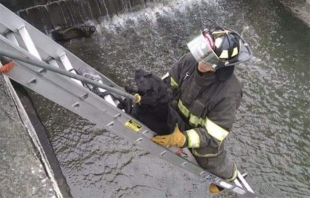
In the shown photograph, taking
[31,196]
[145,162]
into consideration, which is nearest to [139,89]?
[31,196]

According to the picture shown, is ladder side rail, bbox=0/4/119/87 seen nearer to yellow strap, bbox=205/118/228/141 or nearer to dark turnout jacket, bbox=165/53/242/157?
dark turnout jacket, bbox=165/53/242/157

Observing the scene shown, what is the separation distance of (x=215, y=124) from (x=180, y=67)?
0.73m

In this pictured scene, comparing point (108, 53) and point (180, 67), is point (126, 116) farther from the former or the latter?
point (108, 53)

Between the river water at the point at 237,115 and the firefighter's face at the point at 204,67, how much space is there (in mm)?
2265

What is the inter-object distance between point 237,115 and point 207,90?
114 inches

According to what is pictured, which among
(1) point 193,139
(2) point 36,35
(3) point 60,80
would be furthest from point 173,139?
(2) point 36,35

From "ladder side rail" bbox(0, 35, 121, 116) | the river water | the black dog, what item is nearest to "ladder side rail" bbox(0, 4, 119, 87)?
"ladder side rail" bbox(0, 35, 121, 116)

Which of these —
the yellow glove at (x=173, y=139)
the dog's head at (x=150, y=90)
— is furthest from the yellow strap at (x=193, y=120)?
the dog's head at (x=150, y=90)

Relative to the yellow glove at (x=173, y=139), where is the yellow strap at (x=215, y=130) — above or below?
below

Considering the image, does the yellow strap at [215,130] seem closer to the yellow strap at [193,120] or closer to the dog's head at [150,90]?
the yellow strap at [193,120]

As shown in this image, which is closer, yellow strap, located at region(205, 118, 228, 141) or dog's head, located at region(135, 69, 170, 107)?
dog's head, located at region(135, 69, 170, 107)

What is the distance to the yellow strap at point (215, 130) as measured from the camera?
3.40 meters

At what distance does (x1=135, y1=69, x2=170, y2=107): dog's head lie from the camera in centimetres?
295

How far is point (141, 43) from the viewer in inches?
292
